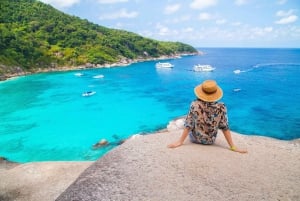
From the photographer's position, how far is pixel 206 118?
8.67m

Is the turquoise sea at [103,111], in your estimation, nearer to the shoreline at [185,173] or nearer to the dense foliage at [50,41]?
the dense foliage at [50,41]

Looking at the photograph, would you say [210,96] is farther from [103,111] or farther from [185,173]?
[103,111]

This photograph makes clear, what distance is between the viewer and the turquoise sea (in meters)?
32.5

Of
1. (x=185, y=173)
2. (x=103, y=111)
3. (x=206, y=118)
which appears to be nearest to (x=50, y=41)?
(x=103, y=111)

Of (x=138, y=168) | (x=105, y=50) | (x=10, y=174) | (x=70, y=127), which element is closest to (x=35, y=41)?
(x=105, y=50)

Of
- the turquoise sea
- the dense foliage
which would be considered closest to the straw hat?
the turquoise sea

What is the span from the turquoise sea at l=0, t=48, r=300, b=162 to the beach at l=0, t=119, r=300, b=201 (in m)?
19.1

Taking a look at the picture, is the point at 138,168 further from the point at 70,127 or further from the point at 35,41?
the point at 35,41

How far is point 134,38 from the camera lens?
146875 millimetres

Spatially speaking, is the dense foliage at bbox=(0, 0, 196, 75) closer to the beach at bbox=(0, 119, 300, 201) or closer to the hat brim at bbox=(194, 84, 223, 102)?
the beach at bbox=(0, 119, 300, 201)

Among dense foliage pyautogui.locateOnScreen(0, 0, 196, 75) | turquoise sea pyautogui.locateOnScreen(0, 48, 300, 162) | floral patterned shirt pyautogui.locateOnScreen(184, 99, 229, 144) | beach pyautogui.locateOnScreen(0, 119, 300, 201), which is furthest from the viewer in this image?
dense foliage pyautogui.locateOnScreen(0, 0, 196, 75)

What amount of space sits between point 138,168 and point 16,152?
25.9 meters

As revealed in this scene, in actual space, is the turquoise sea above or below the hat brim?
below

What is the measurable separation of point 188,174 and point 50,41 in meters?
111
